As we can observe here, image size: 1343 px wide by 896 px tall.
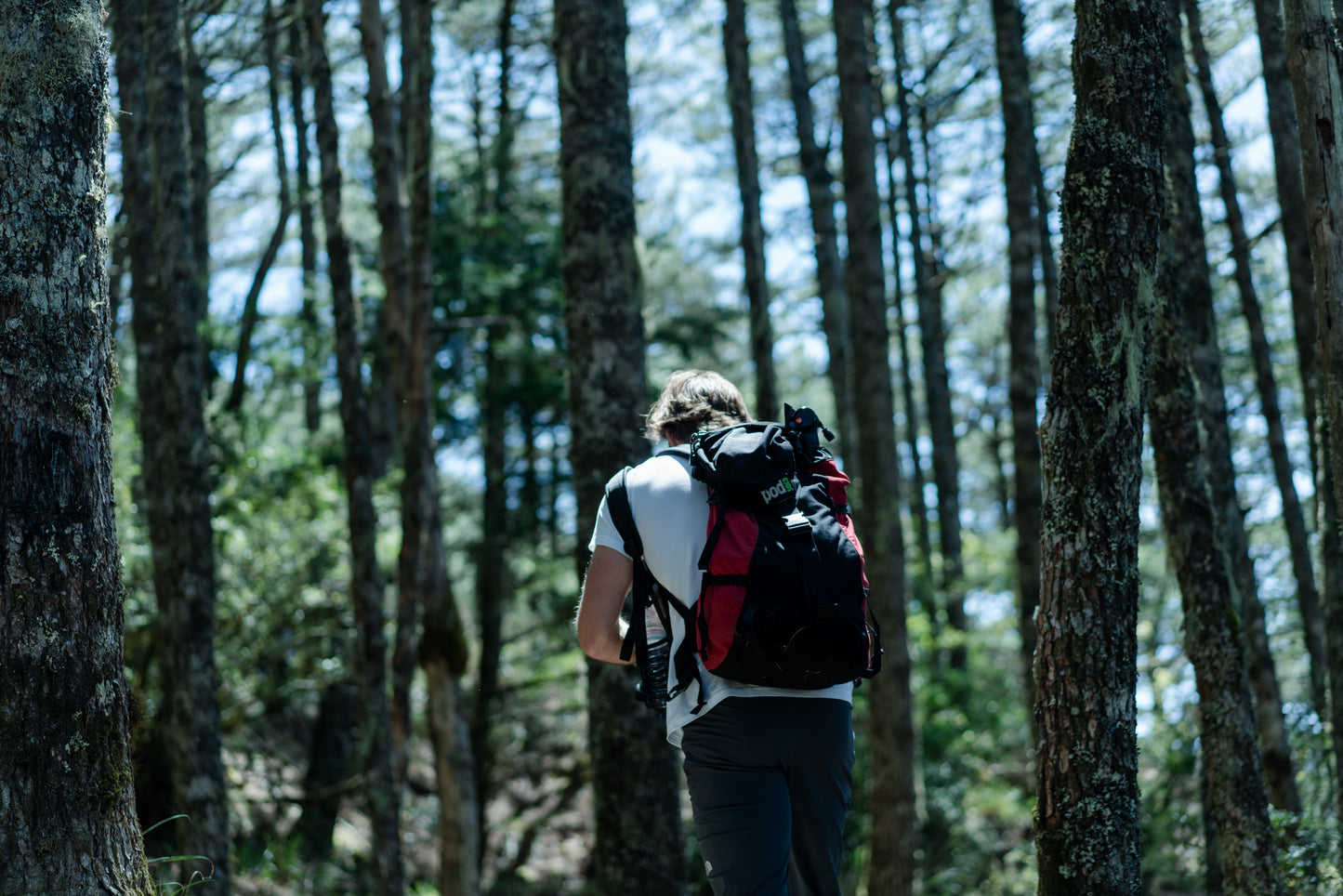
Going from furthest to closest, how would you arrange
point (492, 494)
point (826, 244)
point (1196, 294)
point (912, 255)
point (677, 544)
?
point (912, 255), point (492, 494), point (826, 244), point (1196, 294), point (677, 544)

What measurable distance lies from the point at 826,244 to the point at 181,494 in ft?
25.4

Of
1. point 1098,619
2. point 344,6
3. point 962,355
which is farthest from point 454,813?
point 962,355

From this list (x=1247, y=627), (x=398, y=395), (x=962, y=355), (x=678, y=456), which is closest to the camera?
(x=678, y=456)

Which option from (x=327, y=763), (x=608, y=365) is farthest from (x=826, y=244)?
(x=327, y=763)

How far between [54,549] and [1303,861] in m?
5.74

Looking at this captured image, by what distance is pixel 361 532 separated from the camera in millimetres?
8250

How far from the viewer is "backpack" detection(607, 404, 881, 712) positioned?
2771mm

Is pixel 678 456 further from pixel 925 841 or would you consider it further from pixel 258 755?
pixel 258 755

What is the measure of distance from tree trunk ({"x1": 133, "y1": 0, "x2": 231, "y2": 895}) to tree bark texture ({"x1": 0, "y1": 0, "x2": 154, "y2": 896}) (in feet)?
14.1

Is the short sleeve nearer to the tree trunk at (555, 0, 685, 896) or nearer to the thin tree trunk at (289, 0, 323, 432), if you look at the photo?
the tree trunk at (555, 0, 685, 896)

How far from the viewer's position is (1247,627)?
26.0 feet

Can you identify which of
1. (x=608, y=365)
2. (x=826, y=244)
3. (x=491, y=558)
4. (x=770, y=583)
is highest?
(x=826, y=244)

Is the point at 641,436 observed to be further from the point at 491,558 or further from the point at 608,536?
the point at 491,558

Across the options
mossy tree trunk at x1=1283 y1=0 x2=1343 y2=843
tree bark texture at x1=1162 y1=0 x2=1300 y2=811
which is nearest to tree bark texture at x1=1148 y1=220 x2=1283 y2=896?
tree bark texture at x1=1162 y1=0 x2=1300 y2=811
